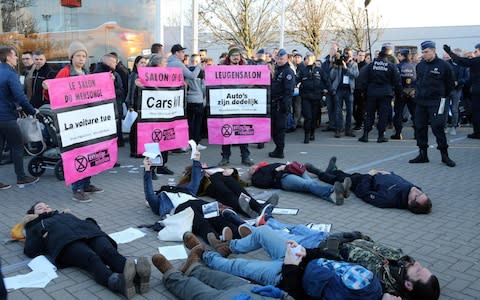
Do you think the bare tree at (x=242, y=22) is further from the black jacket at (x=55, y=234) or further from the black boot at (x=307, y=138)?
the black jacket at (x=55, y=234)

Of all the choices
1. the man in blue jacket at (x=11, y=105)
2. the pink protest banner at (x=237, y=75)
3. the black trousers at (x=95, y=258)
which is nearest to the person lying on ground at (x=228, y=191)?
the black trousers at (x=95, y=258)

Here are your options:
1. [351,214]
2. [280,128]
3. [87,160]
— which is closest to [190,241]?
[351,214]

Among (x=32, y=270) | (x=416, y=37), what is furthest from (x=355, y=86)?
(x=416, y=37)

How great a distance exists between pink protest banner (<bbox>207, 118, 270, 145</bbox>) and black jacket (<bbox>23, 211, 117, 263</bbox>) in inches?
170

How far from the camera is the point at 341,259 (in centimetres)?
397

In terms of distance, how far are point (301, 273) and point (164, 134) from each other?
480 centimetres

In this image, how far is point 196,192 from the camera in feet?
21.2

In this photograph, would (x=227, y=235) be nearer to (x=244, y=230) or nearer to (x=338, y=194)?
(x=244, y=230)

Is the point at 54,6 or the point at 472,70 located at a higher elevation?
the point at 54,6

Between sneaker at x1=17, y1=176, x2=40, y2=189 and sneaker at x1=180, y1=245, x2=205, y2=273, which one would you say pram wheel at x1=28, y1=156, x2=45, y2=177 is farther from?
sneaker at x1=180, y1=245, x2=205, y2=273

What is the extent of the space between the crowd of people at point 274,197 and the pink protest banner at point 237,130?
27cm

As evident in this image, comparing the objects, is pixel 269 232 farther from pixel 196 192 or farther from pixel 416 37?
pixel 416 37

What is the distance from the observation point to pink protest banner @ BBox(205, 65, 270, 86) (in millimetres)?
8906

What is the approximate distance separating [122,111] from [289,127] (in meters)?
4.95
